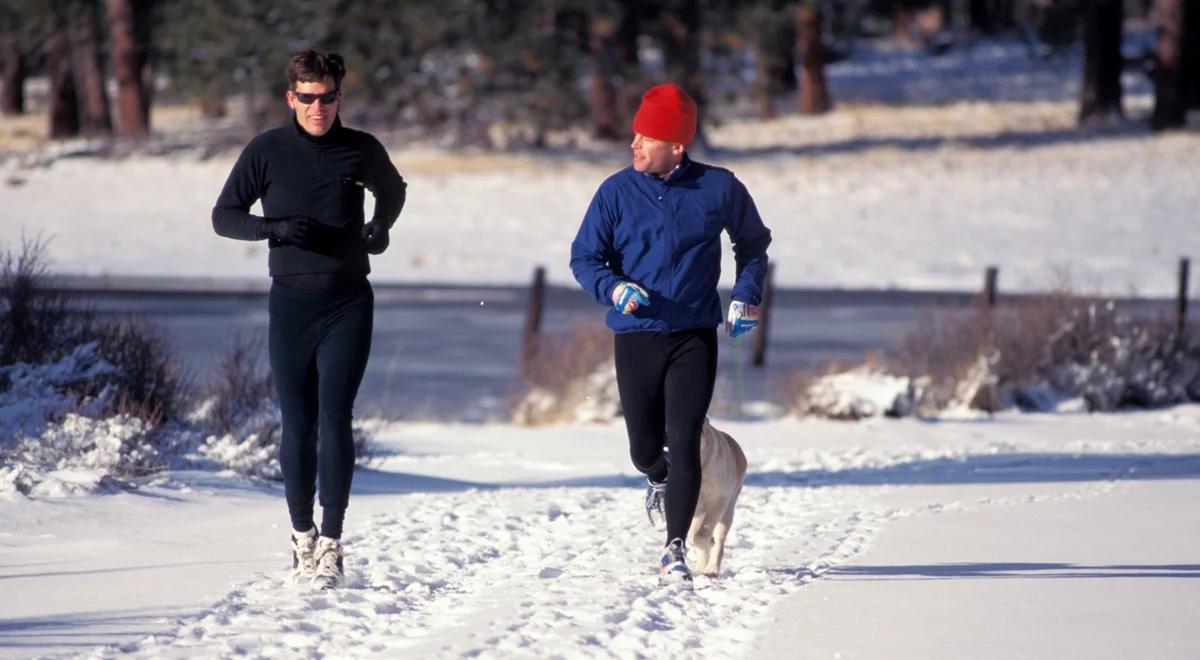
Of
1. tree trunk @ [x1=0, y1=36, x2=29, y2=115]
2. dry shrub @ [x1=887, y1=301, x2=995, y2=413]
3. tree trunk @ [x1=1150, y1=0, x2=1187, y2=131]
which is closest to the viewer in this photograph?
dry shrub @ [x1=887, y1=301, x2=995, y2=413]

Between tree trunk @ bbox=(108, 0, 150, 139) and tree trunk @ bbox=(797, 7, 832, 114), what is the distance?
17910 millimetres

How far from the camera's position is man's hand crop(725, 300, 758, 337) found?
6.99 metres

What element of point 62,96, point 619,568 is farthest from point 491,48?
point 619,568

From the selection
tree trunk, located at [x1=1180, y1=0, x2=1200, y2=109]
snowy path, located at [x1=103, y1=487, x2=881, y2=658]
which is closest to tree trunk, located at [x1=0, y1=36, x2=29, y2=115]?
tree trunk, located at [x1=1180, y1=0, x2=1200, y2=109]

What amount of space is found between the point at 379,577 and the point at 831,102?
51312 millimetres

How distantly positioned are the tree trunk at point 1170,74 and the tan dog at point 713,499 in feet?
131

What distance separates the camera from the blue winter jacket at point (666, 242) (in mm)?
7008

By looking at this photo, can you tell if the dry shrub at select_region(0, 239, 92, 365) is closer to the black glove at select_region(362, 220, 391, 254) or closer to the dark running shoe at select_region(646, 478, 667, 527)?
the black glove at select_region(362, 220, 391, 254)

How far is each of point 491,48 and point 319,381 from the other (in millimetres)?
32822

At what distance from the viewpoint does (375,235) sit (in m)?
6.85

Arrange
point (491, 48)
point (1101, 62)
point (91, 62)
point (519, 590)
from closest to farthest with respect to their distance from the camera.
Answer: point (519, 590)
point (491, 48)
point (1101, 62)
point (91, 62)

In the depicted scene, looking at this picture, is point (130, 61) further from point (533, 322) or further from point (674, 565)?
point (674, 565)

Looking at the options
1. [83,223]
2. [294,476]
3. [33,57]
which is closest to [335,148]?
[294,476]

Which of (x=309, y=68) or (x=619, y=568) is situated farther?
(x=619, y=568)
